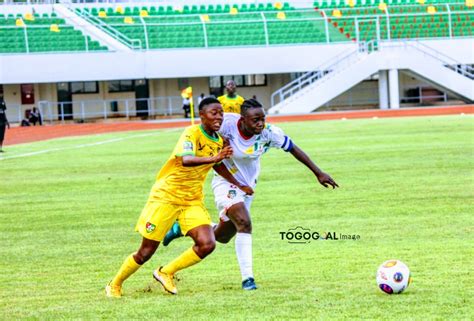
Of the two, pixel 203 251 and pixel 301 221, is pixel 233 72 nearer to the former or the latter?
pixel 301 221

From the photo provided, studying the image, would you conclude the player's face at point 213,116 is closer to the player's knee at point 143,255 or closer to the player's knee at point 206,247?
the player's knee at point 206,247

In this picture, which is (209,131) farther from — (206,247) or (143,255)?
(143,255)

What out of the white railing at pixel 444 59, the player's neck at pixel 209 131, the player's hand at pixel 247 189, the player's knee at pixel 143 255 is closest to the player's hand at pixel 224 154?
the player's neck at pixel 209 131

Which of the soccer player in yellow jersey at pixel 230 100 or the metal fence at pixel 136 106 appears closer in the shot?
the soccer player in yellow jersey at pixel 230 100

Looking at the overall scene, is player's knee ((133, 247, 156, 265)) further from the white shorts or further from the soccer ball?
the soccer ball

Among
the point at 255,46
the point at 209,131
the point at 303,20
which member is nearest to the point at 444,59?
the point at 303,20

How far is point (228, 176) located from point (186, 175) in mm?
579

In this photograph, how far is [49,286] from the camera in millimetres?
10109

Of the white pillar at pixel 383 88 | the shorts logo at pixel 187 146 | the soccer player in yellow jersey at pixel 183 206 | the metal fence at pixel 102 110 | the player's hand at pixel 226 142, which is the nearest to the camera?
the shorts logo at pixel 187 146

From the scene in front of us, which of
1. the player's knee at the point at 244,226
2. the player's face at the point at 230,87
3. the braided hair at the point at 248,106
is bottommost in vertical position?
the player's knee at the point at 244,226

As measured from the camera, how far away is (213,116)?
30.1 ft

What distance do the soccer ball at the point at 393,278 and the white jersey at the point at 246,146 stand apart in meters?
1.73

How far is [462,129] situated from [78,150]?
1234cm

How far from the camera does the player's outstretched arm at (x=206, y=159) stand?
8.95 metres
